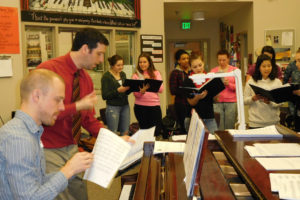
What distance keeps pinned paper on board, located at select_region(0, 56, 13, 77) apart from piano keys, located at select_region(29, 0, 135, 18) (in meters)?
0.89

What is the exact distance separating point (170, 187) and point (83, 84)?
4.43 ft

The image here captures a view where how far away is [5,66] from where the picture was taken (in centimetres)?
492

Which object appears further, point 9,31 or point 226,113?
point 9,31

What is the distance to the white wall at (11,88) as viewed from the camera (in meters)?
4.88

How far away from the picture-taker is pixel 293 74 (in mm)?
4969

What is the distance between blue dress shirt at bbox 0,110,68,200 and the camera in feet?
4.61

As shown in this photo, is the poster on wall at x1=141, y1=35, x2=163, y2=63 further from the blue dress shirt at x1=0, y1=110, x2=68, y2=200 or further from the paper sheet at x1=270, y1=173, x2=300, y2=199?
the paper sheet at x1=270, y1=173, x2=300, y2=199

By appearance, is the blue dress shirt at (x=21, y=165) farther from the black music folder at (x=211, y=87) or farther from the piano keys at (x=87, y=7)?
the piano keys at (x=87, y=7)

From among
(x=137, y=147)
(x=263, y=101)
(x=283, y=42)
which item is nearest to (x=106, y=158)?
(x=137, y=147)

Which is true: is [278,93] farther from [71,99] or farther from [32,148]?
[32,148]

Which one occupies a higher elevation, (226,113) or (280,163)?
(280,163)

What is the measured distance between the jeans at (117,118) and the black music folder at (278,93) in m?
2.11

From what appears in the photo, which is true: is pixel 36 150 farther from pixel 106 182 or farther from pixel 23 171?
pixel 106 182

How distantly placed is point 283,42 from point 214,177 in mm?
6496
